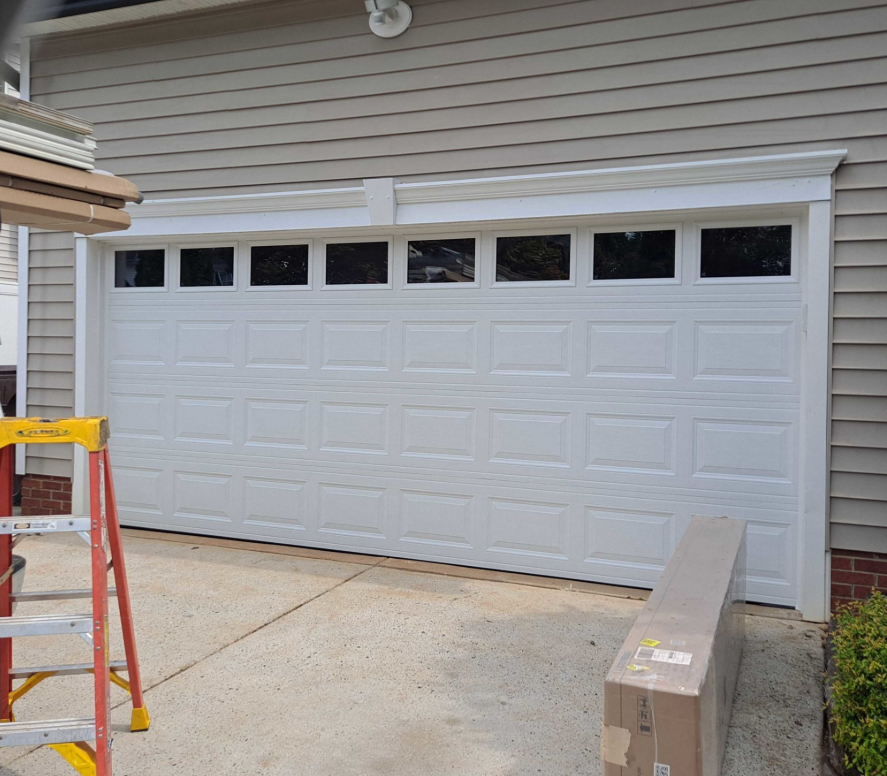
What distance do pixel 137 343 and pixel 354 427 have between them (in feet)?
6.67

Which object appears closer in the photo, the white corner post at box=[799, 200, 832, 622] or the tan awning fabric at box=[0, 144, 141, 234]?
the tan awning fabric at box=[0, 144, 141, 234]

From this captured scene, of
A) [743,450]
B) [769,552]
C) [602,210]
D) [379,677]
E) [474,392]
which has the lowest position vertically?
[379,677]

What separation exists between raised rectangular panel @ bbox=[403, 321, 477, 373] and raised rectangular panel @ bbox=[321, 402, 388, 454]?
414 millimetres

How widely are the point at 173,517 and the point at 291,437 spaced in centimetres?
124

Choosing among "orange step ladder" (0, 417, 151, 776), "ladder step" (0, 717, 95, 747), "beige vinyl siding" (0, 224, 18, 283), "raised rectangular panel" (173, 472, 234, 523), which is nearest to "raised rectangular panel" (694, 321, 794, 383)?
"orange step ladder" (0, 417, 151, 776)

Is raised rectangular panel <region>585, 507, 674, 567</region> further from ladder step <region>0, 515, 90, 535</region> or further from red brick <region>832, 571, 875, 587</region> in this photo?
ladder step <region>0, 515, 90, 535</region>

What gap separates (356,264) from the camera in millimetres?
5719

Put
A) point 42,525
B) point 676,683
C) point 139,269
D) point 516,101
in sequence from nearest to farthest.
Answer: point 676,683 < point 42,525 < point 516,101 < point 139,269

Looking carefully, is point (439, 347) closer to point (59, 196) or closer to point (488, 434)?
point (488, 434)

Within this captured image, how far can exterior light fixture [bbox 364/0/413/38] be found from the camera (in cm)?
518

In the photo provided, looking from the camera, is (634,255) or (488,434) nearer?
(634,255)

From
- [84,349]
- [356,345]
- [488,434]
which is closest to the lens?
[488,434]

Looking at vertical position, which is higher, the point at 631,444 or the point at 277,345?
the point at 277,345

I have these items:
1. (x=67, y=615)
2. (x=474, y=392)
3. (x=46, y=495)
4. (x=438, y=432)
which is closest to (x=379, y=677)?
(x=67, y=615)
